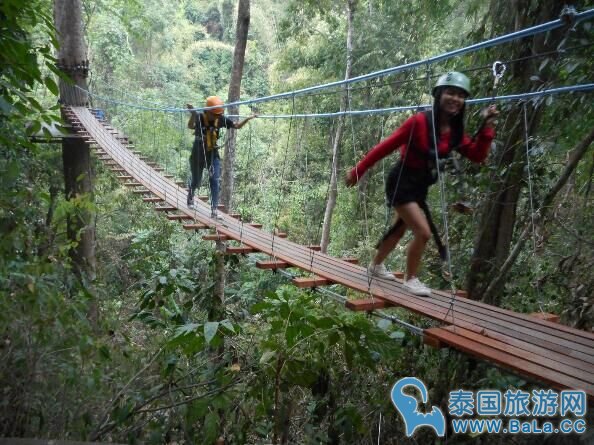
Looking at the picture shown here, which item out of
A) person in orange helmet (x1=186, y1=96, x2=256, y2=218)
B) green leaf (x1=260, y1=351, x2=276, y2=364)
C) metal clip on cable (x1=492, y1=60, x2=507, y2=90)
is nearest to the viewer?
green leaf (x1=260, y1=351, x2=276, y2=364)

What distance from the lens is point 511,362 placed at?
121 centimetres

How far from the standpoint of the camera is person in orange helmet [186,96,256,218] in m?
2.97

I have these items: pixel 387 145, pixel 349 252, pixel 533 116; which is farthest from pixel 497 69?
pixel 349 252

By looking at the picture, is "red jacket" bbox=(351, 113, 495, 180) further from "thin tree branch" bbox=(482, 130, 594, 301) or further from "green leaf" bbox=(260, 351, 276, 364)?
"green leaf" bbox=(260, 351, 276, 364)

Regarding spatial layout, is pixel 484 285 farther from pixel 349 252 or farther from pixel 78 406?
pixel 349 252

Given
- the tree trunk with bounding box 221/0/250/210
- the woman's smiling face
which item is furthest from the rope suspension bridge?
the tree trunk with bounding box 221/0/250/210

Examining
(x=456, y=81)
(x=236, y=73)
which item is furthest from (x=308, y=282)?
(x=236, y=73)

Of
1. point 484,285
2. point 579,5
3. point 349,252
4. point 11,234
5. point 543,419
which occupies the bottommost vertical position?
point 349,252

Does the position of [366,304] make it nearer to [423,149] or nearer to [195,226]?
[423,149]

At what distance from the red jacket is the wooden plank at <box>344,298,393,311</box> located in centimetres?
42

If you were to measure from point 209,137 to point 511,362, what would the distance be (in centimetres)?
230

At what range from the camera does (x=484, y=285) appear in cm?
214

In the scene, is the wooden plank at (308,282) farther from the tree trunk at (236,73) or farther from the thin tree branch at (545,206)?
the tree trunk at (236,73)

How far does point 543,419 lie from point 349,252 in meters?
4.64
